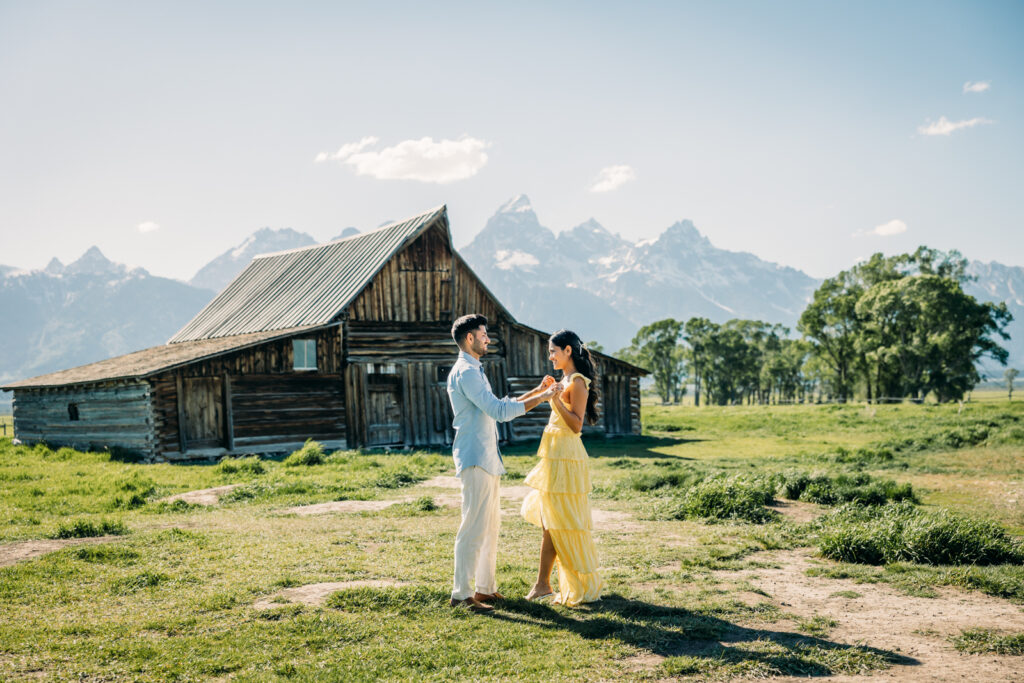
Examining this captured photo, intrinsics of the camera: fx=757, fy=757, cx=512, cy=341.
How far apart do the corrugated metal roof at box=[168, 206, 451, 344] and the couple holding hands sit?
19.3 metres

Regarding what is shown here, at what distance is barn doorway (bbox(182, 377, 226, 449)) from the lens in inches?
893

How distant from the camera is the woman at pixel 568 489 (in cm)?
659

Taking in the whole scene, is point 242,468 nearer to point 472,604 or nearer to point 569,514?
point 472,604

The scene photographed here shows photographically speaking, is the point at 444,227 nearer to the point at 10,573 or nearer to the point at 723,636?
the point at 10,573

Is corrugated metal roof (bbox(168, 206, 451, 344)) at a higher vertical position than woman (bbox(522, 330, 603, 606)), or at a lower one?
higher

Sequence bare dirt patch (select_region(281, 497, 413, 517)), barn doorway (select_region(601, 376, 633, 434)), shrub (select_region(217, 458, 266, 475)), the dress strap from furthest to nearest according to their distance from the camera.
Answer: barn doorway (select_region(601, 376, 633, 434))
shrub (select_region(217, 458, 266, 475))
bare dirt patch (select_region(281, 497, 413, 517))
the dress strap

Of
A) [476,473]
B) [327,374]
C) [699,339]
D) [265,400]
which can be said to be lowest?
[476,473]

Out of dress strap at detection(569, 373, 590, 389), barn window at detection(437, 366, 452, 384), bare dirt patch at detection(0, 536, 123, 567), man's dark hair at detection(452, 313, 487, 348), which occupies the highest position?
man's dark hair at detection(452, 313, 487, 348)

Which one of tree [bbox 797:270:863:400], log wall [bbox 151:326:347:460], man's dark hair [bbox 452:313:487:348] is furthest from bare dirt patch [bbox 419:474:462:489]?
tree [bbox 797:270:863:400]

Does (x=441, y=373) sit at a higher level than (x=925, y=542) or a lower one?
higher

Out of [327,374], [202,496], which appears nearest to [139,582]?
[202,496]

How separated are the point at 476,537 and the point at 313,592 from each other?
1787mm

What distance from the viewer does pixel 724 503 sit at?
11117 millimetres

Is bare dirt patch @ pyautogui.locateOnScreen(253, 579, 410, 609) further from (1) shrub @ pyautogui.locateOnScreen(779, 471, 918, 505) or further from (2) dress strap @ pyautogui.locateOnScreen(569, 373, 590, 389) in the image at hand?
(1) shrub @ pyautogui.locateOnScreen(779, 471, 918, 505)
